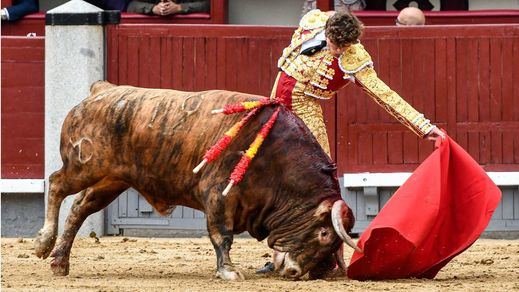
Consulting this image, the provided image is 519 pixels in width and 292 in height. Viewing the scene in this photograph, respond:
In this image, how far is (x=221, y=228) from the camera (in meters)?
8.03

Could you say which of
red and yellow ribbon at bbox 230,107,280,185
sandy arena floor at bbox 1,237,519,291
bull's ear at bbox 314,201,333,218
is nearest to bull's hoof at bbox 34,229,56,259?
sandy arena floor at bbox 1,237,519,291

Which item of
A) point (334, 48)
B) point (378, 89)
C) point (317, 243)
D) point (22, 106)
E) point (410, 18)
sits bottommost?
point (317, 243)

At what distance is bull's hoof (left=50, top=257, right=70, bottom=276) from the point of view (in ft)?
27.5

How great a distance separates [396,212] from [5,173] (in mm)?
4159

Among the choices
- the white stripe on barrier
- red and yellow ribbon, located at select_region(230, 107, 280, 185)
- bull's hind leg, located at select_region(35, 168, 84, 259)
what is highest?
red and yellow ribbon, located at select_region(230, 107, 280, 185)

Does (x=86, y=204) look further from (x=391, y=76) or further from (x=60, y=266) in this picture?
(x=391, y=76)

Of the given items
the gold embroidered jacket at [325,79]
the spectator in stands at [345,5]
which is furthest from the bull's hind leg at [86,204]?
the spectator in stands at [345,5]

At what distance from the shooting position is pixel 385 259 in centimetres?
802

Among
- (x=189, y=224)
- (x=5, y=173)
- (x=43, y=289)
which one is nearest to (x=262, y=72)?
(x=189, y=224)

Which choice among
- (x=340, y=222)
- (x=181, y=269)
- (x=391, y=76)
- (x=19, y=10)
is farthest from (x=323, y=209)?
(x=19, y=10)

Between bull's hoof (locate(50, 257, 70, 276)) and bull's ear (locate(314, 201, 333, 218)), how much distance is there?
4.20 ft

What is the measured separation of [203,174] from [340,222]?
2.33ft

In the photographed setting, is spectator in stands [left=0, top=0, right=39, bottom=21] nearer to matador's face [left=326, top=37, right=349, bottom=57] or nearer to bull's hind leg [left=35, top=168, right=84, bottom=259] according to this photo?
bull's hind leg [left=35, top=168, right=84, bottom=259]

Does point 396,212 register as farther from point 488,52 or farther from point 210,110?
point 488,52
